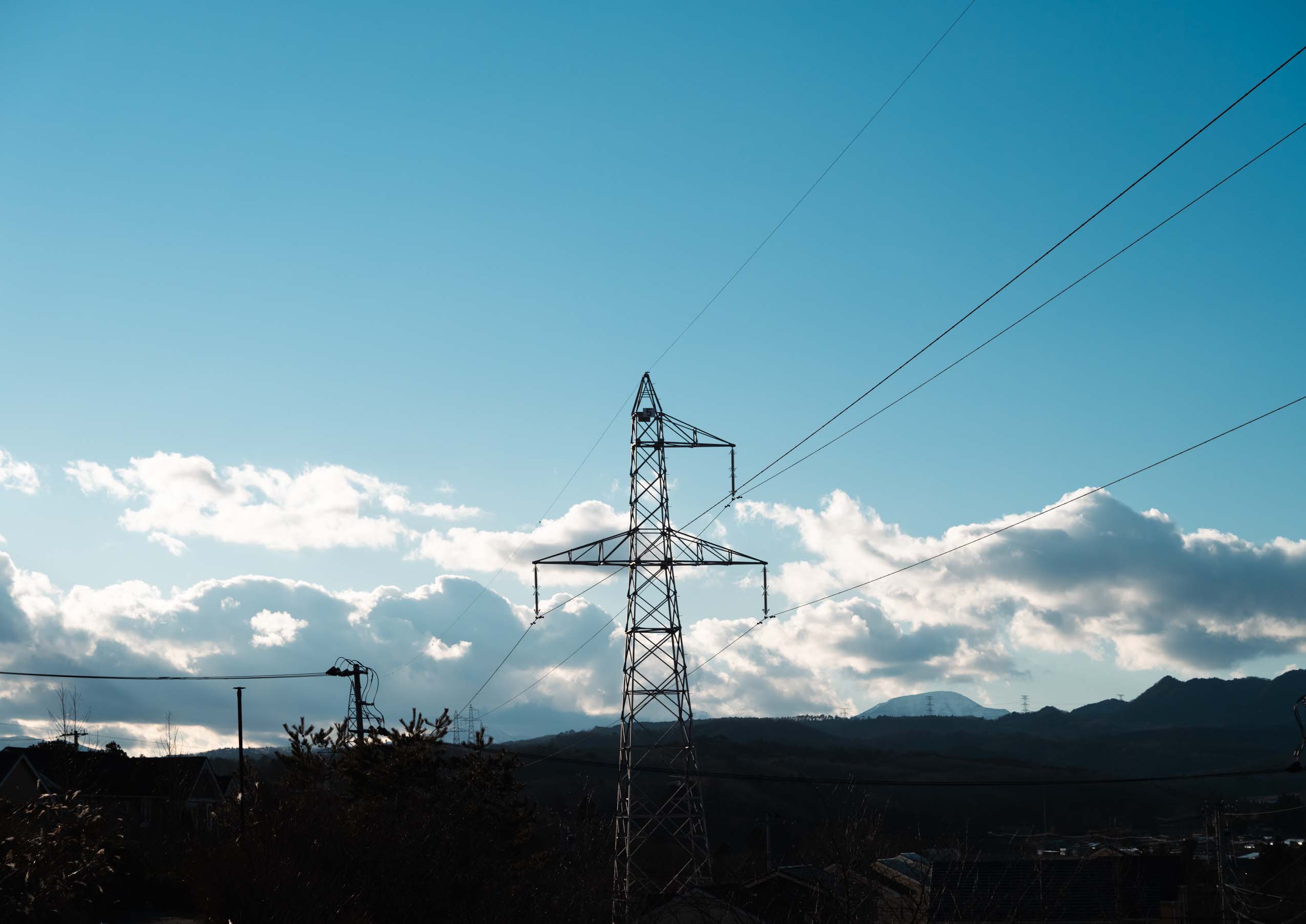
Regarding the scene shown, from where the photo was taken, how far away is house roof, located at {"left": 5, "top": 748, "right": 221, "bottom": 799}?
62625mm

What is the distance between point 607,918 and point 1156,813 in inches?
5153

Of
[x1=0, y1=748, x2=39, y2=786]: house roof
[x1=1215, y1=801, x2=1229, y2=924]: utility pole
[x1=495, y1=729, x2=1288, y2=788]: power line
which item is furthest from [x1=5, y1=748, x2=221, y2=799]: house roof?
[x1=1215, y1=801, x2=1229, y2=924]: utility pole

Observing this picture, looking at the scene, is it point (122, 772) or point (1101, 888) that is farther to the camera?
point (122, 772)

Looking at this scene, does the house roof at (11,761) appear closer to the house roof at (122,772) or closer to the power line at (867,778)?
the house roof at (122,772)

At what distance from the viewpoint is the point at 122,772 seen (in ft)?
229

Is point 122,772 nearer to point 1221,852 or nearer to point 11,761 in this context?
point 11,761

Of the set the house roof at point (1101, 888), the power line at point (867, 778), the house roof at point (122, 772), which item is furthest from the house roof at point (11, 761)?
the house roof at point (1101, 888)

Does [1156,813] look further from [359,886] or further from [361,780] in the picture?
[359,886]

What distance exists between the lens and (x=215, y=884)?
2556 centimetres

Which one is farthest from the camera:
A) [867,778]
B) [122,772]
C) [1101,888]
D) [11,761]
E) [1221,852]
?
[867,778]

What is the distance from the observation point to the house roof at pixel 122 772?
205 ft

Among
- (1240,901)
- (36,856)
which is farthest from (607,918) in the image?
(1240,901)

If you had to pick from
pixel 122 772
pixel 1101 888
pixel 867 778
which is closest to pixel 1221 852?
pixel 1101 888

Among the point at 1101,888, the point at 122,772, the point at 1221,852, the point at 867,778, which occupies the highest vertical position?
the point at 1221,852
